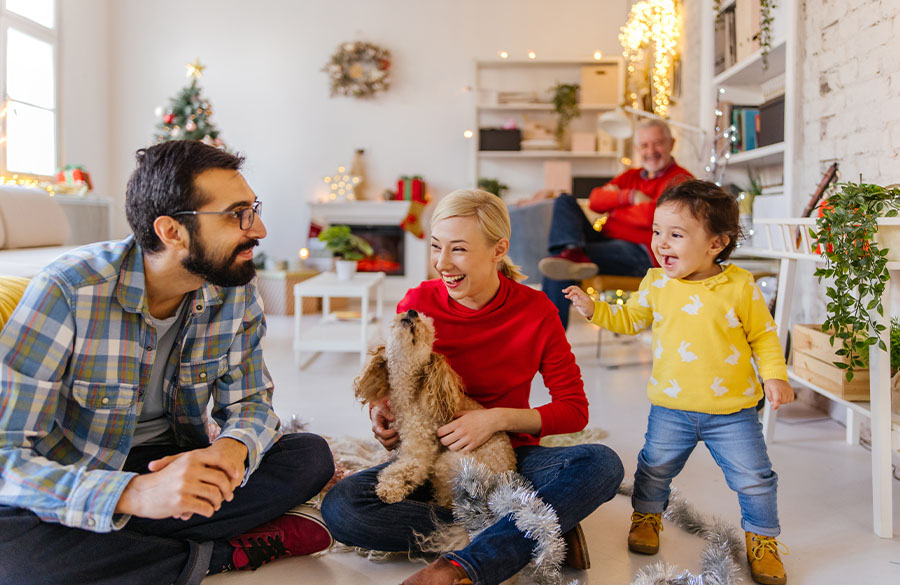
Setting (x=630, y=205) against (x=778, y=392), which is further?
(x=630, y=205)

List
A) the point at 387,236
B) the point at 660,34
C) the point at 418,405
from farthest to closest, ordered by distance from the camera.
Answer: the point at 387,236 → the point at 660,34 → the point at 418,405

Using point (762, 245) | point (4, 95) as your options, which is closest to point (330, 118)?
point (4, 95)

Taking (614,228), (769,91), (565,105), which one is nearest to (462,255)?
(614,228)

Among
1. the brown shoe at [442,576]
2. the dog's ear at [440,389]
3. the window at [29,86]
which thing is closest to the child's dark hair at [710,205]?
the dog's ear at [440,389]

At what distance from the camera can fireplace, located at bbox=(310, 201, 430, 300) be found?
6477 millimetres

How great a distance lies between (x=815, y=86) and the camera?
111 inches

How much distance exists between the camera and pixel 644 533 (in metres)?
1.61

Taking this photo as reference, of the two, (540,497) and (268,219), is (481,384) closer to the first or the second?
(540,497)

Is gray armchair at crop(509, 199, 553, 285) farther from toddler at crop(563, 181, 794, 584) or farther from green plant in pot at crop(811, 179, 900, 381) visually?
toddler at crop(563, 181, 794, 584)

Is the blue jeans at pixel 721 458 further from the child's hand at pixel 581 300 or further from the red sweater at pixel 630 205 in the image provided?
the red sweater at pixel 630 205

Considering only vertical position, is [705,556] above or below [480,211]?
below

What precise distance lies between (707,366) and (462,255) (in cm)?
59

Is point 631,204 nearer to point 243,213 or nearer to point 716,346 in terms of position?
point 716,346

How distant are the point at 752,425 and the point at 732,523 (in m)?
0.38
